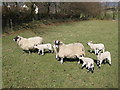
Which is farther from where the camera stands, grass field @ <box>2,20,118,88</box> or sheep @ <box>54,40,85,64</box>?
sheep @ <box>54,40,85,64</box>

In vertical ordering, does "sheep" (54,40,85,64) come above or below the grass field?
above

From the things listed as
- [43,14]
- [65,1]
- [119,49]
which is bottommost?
[119,49]

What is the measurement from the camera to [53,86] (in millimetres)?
6238

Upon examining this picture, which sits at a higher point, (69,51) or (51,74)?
(69,51)

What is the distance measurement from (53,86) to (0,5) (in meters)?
17.6

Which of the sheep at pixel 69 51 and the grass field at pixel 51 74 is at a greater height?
the sheep at pixel 69 51

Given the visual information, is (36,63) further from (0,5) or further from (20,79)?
(0,5)

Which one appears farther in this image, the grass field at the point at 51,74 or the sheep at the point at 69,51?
the sheep at the point at 69,51

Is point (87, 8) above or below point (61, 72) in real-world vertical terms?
above

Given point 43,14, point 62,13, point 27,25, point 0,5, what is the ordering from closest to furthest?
1. point 0,5
2. point 27,25
3. point 43,14
4. point 62,13

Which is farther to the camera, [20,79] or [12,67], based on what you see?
[12,67]

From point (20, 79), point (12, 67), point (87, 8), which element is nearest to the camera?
point (20, 79)

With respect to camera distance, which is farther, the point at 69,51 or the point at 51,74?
the point at 69,51

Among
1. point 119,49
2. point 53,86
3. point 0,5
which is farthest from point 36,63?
point 0,5
